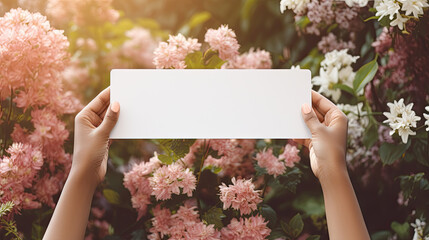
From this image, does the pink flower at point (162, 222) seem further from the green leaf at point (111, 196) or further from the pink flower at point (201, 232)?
the green leaf at point (111, 196)

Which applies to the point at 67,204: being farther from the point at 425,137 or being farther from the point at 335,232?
the point at 425,137

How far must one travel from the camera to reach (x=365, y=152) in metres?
1.12

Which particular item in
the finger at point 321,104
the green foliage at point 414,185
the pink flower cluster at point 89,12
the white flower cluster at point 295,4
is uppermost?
the pink flower cluster at point 89,12

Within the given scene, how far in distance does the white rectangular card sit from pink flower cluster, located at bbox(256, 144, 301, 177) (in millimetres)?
161

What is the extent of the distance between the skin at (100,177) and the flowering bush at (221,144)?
130 millimetres

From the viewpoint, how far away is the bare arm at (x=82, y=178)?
73cm

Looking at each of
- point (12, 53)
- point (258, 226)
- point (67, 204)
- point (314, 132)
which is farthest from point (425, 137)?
point (12, 53)

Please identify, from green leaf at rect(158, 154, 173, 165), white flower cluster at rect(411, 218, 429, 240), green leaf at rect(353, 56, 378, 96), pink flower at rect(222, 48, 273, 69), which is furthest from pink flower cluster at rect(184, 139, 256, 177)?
white flower cluster at rect(411, 218, 429, 240)

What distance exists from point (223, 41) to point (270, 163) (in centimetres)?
32

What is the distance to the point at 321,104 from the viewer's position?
88 centimetres

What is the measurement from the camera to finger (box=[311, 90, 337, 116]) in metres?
0.87

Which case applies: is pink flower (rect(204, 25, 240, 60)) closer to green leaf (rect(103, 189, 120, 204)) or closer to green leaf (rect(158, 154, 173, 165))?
green leaf (rect(158, 154, 173, 165))

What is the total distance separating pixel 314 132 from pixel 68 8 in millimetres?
811

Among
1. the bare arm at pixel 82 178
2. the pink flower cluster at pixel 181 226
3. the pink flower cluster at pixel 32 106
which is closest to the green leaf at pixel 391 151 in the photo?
the pink flower cluster at pixel 181 226
